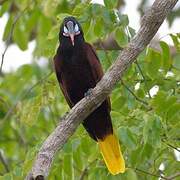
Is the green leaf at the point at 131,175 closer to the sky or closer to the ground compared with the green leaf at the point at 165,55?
closer to the ground

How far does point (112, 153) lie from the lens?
3.99 meters

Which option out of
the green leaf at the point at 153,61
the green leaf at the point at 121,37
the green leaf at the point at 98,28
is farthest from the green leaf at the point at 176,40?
the green leaf at the point at 98,28

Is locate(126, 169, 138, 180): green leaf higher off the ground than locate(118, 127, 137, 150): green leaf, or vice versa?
locate(118, 127, 137, 150): green leaf

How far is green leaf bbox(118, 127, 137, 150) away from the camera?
11.5 ft

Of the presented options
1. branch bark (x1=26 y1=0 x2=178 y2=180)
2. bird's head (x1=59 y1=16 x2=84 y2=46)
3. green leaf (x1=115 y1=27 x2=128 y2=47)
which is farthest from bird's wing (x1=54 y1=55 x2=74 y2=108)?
branch bark (x1=26 y1=0 x2=178 y2=180)

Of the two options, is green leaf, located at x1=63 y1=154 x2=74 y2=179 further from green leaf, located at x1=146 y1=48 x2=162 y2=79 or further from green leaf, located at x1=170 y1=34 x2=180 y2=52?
green leaf, located at x1=170 y1=34 x2=180 y2=52

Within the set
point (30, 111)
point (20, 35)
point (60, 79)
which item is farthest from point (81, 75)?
point (20, 35)

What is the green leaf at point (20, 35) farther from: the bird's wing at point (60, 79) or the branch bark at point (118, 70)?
the branch bark at point (118, 70)

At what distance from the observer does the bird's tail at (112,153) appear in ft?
12.3

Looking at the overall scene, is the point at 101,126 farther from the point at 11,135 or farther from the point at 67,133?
the point at 11,135

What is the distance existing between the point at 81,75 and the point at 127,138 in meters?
0.67

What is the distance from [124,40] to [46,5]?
697 millimetres

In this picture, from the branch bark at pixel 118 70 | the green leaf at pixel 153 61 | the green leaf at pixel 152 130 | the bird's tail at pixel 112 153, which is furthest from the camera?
the green leaf at pixel 153 61

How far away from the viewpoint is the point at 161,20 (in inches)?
132
